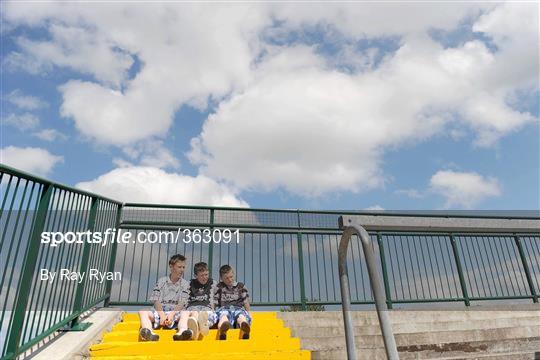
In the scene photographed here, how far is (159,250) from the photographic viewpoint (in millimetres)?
5871

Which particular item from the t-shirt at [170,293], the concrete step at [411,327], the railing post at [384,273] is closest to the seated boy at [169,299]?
the t-shirt at [170,293]

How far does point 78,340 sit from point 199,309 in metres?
1.34

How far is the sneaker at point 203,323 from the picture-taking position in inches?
161

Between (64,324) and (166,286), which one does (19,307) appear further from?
(166,286)

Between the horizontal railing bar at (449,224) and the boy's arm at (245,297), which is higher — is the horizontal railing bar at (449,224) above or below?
above

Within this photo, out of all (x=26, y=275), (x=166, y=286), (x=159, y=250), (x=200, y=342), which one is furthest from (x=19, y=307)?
(x=159, y=250)

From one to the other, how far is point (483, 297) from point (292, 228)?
3.69m

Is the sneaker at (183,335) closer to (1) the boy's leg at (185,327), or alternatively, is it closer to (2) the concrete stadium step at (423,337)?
(1) the boy's leg at (185,327)

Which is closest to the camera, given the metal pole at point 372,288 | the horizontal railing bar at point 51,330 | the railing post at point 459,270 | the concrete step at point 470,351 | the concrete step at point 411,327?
the metal pole at point 372,288

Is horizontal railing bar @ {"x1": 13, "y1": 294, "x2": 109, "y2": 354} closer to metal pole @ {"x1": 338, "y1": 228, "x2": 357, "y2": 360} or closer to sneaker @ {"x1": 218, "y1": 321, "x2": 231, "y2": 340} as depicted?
sneaker @ {"x1": 218, "y1": 321, "x2": 231, "y2": 340}

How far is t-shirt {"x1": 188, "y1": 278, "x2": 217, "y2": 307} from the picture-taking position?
464 cm

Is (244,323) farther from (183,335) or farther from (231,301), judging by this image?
(231,301)

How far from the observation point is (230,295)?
482cm

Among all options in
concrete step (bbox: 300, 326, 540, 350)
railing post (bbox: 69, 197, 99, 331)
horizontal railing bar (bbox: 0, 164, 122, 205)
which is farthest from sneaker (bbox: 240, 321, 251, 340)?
horizontal railing bar (bbox: 0, 164, 122, 205)
